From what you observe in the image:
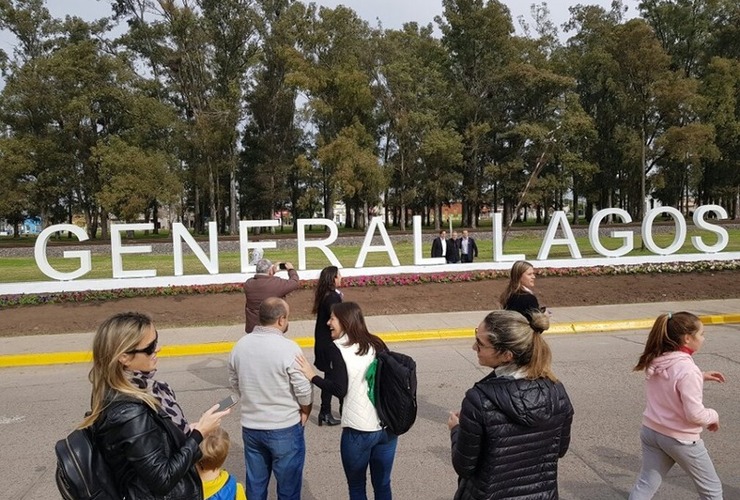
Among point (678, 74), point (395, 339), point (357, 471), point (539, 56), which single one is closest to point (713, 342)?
point (395, 339)

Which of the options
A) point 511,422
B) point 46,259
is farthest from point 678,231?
point 46,259

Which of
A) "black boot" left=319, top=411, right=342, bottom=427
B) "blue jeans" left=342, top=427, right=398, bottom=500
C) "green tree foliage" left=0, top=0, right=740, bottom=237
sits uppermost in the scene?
"green tree foliage" left=0, top=0, right=740, bottom=237

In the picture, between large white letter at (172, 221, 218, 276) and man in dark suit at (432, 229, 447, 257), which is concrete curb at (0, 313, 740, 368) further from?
man in dark suit at (432, 229, 447, 257)

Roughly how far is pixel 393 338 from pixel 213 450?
290 inches

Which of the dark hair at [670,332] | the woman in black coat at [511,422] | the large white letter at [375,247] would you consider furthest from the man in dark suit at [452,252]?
the woman in black coat at [511,422]

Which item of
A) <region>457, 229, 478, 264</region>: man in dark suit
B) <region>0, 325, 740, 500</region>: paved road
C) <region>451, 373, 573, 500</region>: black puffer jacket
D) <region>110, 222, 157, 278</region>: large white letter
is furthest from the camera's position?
<region>457, 229, 478, 264</region>: man in dark suit

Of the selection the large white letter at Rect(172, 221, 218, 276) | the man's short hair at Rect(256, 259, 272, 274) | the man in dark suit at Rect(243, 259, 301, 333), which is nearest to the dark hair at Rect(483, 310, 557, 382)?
the man in dark suit at Rect(243, 259, 301, 333)

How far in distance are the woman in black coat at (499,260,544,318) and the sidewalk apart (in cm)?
480

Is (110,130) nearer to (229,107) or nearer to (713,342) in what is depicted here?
(229,107)

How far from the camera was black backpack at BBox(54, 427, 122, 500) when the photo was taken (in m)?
1.97

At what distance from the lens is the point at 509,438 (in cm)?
225

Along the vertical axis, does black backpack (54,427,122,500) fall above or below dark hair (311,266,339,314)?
below

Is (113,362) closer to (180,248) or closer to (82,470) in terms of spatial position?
(82,470)

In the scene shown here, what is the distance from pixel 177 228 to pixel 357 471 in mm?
11732
